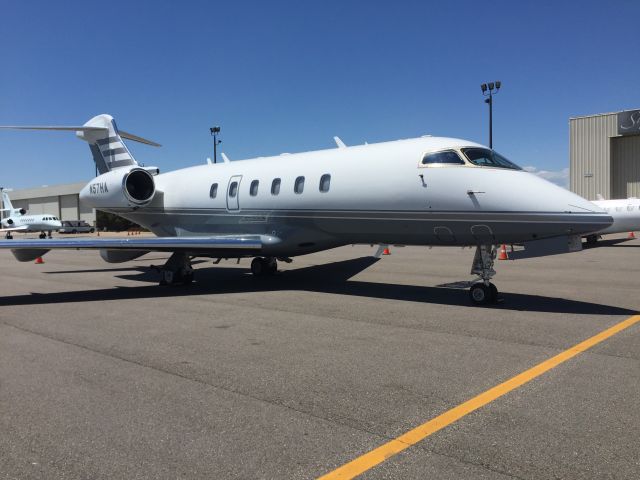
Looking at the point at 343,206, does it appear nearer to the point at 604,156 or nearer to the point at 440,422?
the point at 440,422

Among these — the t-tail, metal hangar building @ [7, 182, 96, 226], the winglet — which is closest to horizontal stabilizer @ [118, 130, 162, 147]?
the t-tail

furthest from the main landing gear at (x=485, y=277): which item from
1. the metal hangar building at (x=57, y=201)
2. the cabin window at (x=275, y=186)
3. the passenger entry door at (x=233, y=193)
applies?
the metal hangar building at (x=57, y=201)

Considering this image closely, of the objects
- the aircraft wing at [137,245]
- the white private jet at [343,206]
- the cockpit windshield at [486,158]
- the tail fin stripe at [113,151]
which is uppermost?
the tail fin stripe at [113,151]

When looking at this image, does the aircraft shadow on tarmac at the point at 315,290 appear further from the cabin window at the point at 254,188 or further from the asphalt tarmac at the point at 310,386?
the cabin window at the point at 254,188

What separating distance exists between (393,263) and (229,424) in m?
13.7

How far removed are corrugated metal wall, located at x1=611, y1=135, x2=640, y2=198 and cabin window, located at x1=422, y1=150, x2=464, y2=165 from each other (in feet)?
136

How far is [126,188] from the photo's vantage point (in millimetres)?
14680

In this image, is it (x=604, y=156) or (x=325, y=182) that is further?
(x=604, y=156)

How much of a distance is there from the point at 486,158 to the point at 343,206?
2900 millimetres

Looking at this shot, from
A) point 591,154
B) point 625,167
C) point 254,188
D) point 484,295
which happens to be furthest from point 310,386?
point 625,167

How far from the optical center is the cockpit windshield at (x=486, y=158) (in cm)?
894

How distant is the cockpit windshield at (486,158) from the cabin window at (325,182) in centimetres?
292

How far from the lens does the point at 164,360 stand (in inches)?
232

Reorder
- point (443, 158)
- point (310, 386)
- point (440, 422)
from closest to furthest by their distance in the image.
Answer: point (440, 422) < point (310, 386) < point (443, 158)
